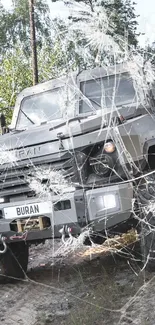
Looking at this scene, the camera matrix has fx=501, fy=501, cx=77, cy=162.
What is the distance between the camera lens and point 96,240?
4.96 meters

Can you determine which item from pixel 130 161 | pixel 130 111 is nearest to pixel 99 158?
pixel 130 161

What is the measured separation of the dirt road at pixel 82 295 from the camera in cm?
386

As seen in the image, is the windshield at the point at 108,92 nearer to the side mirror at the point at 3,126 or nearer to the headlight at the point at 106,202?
the side mirror at the point at 3,126

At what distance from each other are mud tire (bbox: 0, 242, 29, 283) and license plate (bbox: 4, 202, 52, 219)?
0.85m

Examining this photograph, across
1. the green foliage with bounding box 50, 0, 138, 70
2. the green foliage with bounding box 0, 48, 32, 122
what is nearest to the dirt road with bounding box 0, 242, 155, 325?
the green foliage with bounding box 50, 0, 138, 70

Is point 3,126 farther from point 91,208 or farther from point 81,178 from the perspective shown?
point 91,208

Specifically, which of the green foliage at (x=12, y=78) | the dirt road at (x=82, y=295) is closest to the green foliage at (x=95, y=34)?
the dirt road at (x=82, y=295)

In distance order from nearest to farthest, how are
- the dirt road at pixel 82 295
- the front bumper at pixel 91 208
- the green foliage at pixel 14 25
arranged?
the dirt road at pixel 82 295
the front bumper at pixel 91 208
the green foliage at pixel 14 25

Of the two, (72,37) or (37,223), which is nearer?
(37,223)

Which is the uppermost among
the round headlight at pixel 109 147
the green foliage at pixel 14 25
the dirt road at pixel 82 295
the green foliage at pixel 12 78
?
the green foliage at pixel 14 25

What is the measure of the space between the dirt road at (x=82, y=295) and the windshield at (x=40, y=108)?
1756mm

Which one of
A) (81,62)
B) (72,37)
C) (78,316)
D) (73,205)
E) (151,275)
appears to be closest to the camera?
(78,316)

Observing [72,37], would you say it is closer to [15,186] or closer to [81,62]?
[81,62]

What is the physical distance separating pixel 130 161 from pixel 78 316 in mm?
1407
